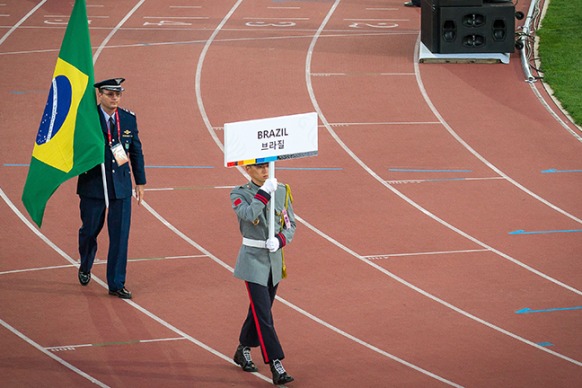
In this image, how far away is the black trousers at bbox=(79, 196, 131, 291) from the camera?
1207 cm

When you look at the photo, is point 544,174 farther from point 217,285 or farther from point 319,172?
point 217,285

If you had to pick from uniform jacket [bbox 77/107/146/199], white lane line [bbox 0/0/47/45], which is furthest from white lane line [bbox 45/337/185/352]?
white lane line [bbox 0/0/47/45]

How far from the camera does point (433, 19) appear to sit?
20375 mm

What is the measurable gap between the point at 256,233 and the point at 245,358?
3.43 ft

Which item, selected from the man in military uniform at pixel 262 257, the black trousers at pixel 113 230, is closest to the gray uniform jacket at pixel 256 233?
the man in military uniform at pixel 262 257

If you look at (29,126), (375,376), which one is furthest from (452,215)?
(29,126)

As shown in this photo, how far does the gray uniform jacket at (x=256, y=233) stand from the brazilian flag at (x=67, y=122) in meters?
2.24

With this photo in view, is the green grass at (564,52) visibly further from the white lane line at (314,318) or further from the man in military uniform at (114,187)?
the man in military uniform at (114,187)

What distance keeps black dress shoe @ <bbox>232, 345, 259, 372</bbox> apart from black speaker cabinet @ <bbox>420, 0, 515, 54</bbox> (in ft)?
36.1

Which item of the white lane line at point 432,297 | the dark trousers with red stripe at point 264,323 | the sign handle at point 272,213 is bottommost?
the white lane line at point 432,297

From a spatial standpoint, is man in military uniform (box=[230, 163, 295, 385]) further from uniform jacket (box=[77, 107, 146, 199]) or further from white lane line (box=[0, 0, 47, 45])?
white lane line (box=[0, 0, 47, 45])

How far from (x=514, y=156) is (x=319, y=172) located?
8.59 feet

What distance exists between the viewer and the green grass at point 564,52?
19.5 meters

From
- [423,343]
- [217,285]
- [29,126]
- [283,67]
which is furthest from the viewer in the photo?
[283,67]
